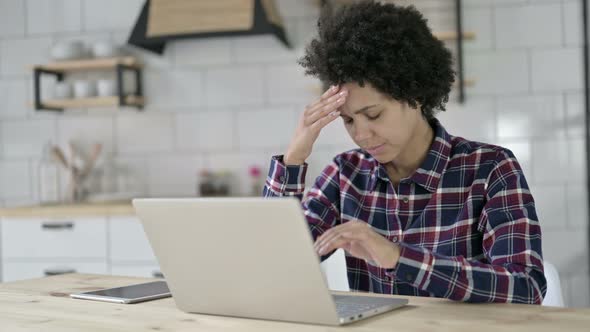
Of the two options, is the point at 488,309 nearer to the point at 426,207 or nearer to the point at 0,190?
the point at 426,207

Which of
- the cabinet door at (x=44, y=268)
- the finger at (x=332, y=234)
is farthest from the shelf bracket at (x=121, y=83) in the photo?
the finger at (x=332, y=234)

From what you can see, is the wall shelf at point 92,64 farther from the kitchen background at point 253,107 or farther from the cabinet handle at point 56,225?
the cabinet handle at point 56,225

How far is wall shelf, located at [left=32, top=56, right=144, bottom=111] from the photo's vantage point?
12.6 ft

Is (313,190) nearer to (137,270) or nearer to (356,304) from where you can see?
(356,304)

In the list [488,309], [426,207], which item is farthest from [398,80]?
[488,309]

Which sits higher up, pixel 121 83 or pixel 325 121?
pixel 121 83

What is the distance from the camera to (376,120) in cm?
166

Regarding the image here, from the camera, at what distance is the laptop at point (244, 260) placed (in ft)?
3.64

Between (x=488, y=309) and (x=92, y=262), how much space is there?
259 centimetres

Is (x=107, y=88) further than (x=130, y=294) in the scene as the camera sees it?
Yes

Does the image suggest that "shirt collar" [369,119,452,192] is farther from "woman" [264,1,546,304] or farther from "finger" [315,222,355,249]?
"finger" [315,222,355,249]

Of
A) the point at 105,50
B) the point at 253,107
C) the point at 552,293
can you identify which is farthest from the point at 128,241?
the point at 552,293

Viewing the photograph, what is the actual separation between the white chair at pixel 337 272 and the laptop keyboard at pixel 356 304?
0.50 meters

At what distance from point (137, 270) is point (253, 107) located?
98 cm
